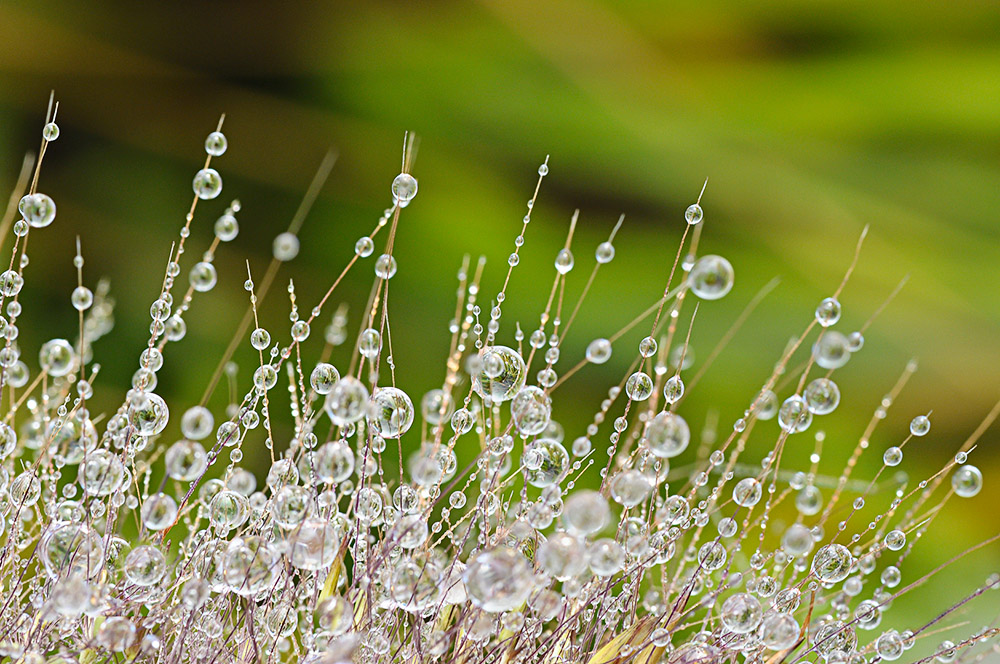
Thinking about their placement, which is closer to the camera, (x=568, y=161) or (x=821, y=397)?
(x=821, y=397)

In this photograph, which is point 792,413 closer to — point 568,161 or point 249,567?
point 249,567

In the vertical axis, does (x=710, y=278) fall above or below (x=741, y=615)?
above

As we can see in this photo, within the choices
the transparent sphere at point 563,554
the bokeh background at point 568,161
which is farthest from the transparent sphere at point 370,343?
the bokeh background at point 568,161

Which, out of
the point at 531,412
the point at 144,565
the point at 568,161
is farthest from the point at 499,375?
the point at 568,161

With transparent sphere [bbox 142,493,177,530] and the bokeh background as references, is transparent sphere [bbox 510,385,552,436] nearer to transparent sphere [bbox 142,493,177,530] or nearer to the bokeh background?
transparent sphere [bbox 142,493,177,530]

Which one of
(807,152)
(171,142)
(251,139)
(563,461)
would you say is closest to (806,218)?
(807,152)

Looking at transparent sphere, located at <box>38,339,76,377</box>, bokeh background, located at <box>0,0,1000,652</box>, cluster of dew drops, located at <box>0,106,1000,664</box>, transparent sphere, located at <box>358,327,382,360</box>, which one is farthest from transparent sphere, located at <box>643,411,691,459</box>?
bokeh background, located at <box>0,0,1000,652</box>

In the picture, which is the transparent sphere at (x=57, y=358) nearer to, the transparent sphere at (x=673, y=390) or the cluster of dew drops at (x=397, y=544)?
the cluster of dew drops at (x=397, y=544)
